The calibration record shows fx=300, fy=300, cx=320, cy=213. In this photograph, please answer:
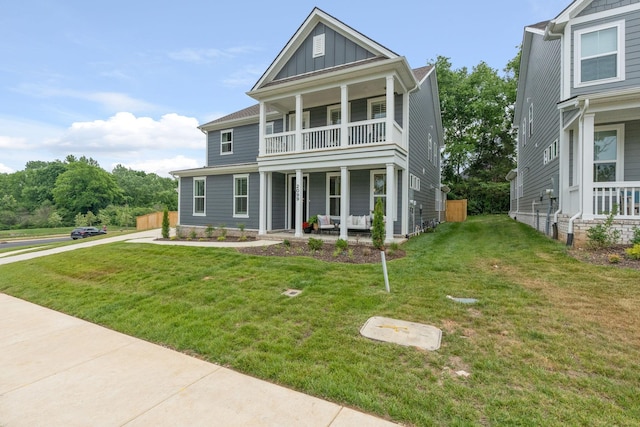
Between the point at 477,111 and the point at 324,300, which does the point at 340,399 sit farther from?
the point at 477,111

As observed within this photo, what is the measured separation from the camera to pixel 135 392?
9.10ft

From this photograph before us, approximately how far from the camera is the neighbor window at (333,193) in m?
12.6

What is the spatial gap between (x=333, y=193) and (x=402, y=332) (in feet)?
30.9

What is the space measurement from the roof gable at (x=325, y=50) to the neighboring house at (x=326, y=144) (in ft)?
0.12

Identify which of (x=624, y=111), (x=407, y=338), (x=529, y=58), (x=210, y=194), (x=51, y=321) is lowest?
(x=51, y=321)

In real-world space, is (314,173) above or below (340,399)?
above

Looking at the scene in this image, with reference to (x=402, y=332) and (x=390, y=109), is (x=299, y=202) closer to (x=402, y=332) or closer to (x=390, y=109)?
(x=390, y=109)

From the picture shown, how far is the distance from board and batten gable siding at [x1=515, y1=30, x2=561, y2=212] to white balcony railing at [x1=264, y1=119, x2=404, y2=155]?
17.7ft

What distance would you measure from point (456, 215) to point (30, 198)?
243 feet

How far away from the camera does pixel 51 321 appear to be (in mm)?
4965

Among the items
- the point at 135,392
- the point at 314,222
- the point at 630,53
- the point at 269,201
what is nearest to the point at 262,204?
the point at 269,201

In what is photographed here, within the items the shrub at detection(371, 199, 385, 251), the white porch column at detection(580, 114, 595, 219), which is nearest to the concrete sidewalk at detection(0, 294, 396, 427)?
the shrub at detection(371, 199, 385, 251)

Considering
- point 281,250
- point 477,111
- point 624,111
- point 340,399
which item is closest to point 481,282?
point 340,399

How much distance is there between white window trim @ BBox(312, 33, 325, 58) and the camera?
11773 mm
